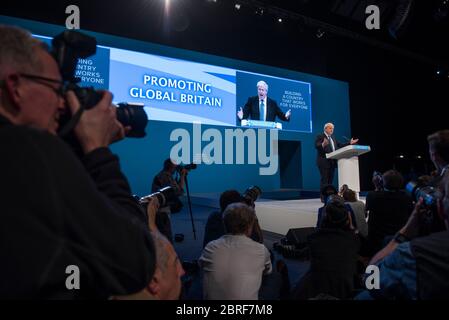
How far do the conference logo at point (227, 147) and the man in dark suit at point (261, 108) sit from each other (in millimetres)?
305

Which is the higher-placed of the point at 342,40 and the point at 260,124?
the point at 342,40

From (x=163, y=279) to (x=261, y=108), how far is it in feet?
18.1

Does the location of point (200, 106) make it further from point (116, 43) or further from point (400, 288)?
point (400, 288)

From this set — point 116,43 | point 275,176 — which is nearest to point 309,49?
point 275,176

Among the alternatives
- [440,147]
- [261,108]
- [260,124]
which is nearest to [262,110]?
[261,108]

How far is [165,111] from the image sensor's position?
5.20 metres

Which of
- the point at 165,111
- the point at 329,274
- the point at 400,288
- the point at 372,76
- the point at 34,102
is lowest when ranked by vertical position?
the point at 329,274

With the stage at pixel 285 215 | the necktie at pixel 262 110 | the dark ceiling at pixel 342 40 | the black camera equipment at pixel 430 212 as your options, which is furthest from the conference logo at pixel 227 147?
the black camera equipment at pixel 430 212

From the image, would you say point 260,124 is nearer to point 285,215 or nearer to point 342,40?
point 285,215

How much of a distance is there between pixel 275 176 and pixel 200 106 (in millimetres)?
2616

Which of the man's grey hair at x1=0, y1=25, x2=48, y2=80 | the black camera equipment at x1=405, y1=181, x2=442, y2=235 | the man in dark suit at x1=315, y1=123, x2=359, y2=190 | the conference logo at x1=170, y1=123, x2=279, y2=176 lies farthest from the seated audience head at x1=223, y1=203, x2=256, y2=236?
the conference logo at x1=170, y1=123, x2=279, y2=176

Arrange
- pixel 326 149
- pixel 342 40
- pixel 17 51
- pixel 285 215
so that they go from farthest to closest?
pixel 342 40 < pixel 326 149 < pixel 285 215 < pixel 17 51

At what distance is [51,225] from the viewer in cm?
39

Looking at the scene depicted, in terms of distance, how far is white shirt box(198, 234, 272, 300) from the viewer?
1283 millimetres
